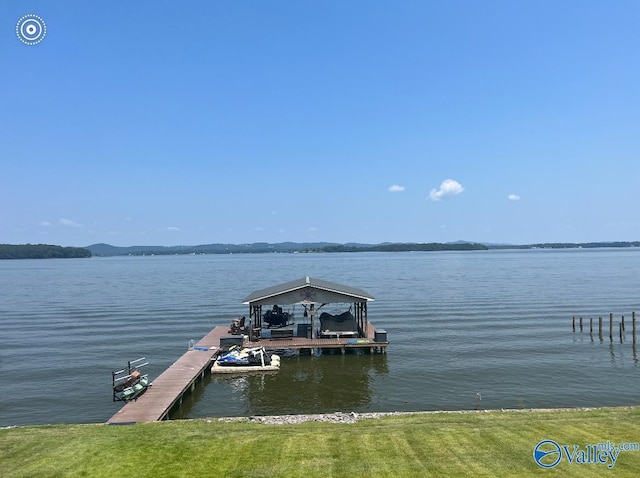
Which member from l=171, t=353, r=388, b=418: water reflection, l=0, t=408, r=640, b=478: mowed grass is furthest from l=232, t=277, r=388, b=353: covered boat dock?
l=0, t=408, r=640, b=478: mowed grass

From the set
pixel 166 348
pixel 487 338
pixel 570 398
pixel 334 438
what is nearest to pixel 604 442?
pixel 334 438

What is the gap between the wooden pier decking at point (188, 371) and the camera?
1861 cm

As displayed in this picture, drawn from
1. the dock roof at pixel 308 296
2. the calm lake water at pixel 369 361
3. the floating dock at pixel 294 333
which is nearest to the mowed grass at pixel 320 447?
the calm lake water at pixel 369 361

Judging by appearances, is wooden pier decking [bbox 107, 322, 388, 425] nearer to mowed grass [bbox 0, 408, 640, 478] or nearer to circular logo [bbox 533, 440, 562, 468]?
mowed grass [bbox 0, 408, 640, 478]

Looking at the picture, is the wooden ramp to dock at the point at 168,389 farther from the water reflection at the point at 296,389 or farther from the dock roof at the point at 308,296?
the dock roof at the point at 308,296

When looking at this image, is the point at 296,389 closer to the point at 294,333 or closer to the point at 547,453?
the point at 294,333

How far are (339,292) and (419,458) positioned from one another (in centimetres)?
1931

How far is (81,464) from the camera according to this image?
12.1 metres

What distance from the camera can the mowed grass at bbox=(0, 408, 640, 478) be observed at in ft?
38.2

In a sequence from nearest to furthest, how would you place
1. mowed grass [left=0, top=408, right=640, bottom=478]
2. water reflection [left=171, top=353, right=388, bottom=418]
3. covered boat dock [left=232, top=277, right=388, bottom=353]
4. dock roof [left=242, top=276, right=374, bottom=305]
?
mowed grass [left=0, top=408, right=640, bottom=478], water reflection [left=171, top=353, right=388, bottom=418], covered boat dock [left=232, top=277, right=388, bottom=353], dock roof [left=242, top=276, right=374, bottom=305]

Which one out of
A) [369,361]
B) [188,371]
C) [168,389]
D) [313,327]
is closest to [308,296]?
[313,327]

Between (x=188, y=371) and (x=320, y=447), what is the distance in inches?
548

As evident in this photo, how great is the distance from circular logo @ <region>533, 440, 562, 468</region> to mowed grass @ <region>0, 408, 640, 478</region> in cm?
20

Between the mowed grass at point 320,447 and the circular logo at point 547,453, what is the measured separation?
0.20 meters
